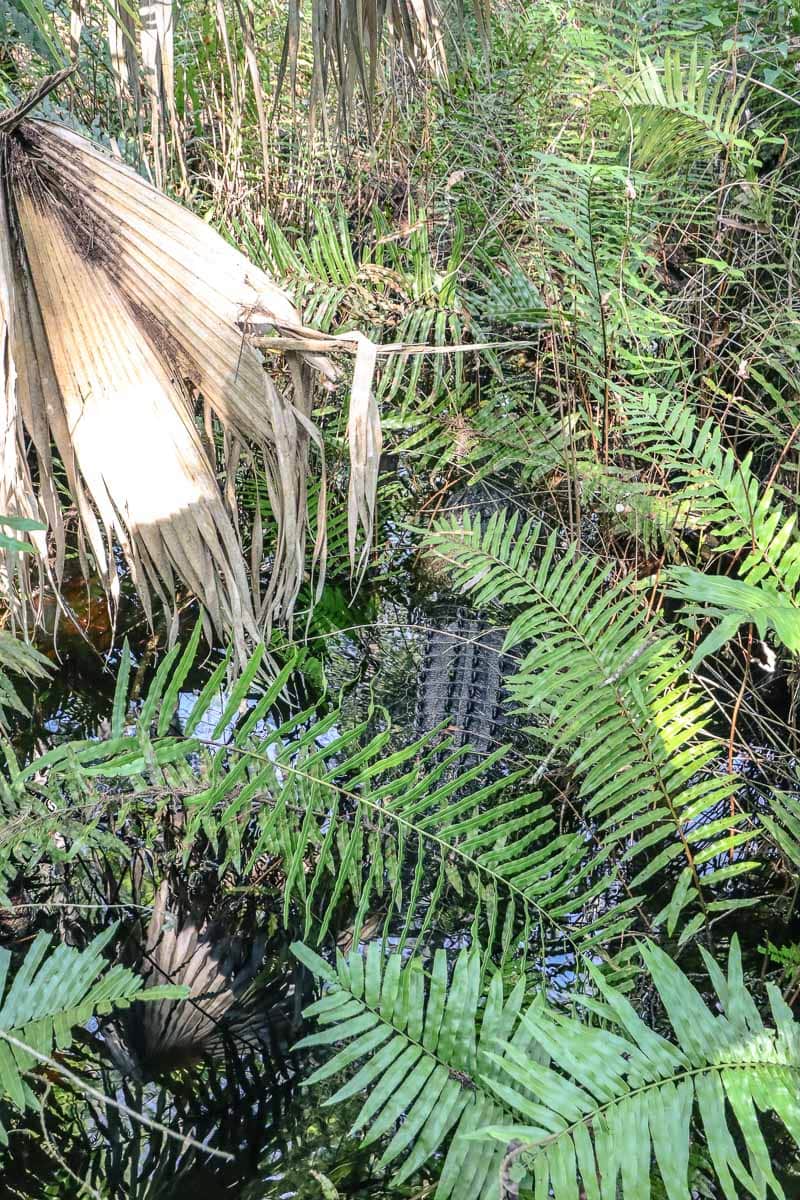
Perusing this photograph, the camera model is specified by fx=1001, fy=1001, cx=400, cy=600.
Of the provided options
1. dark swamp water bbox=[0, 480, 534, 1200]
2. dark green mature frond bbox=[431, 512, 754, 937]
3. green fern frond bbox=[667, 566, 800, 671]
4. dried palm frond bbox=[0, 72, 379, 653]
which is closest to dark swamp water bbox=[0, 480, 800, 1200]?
dark swamp water bbox=[0, 480, 534, 1200]

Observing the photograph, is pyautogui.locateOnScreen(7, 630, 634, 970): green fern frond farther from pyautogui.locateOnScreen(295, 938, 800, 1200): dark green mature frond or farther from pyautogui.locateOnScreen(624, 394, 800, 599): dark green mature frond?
pyautogui.locateOnScreen(624, 394, 800, 599): dark green mature frond

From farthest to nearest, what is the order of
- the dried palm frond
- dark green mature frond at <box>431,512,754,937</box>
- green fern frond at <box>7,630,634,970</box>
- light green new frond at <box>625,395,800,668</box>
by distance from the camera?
dark green mature frond at <box>431,512,754,937</box>, the dried palm frond, green fern frond at <box>7,630,634,970</box>, light green new frond at <box>625,395,800,668</box>

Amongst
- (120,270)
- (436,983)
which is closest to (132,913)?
(436,983)

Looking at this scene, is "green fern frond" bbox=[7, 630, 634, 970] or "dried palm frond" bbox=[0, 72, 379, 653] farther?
"dried palm frond" bbox=[0, 72, 379, 653]

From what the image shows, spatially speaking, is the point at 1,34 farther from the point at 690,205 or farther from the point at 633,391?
the point at 633,391

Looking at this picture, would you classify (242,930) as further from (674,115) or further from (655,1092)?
(674,115)

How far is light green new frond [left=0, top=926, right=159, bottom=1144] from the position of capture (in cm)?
125

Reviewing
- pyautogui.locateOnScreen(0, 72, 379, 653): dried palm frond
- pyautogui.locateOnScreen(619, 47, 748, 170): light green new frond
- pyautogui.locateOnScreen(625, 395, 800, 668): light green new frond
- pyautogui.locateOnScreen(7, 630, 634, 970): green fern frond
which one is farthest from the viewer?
pyautogui.locateOnScreen(619, 47, 748, 170): light green new frond

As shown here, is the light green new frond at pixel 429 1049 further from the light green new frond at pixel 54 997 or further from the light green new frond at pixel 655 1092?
the light green new frond at pixel 54 997

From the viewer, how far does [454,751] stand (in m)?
1.94

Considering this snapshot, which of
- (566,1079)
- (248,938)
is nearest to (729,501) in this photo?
(566,1079)

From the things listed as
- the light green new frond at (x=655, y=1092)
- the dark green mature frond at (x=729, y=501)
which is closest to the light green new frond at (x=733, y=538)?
the dark green mature frond at (x=729, y=501)

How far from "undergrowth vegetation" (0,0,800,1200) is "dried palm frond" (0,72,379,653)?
4cm

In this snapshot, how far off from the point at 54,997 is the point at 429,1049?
19.6 inches
